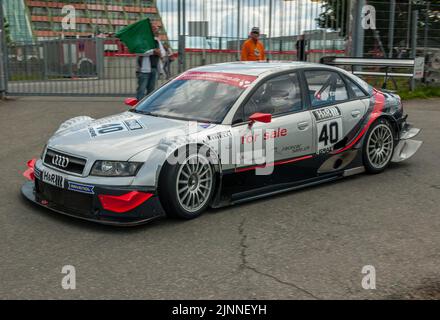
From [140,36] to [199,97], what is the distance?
643 centimetres

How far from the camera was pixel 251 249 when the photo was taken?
4.67 m

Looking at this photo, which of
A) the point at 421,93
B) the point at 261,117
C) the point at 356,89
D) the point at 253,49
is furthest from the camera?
the point at 421,93

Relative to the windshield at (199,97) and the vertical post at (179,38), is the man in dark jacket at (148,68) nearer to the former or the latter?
the vertical post at (179,38)

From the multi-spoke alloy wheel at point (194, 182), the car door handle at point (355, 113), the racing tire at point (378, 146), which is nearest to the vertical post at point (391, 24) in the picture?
the racing tire at point (378, 146)

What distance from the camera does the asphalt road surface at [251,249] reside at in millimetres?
3912

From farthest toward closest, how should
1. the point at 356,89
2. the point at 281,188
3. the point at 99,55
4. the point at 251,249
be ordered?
1. the point at 99,55
2. the point at 356,89
3. the point at 281,188
4. the point at 251,249

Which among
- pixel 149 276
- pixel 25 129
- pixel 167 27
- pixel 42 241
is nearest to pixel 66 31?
pixel 167 27

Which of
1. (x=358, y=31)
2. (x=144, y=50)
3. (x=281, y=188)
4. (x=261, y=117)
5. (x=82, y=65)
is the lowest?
(x=281, y=188)

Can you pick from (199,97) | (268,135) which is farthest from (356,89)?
(199,97)

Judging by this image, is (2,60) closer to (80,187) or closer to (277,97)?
(277,97)

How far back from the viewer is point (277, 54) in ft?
49.4

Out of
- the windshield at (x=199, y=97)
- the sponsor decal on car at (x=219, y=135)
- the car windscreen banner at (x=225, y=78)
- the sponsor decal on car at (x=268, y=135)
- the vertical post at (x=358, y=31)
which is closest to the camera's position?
the sponsor decal on car at (x=219, y=135)

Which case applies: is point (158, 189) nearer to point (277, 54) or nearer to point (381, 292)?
point (381, 292)

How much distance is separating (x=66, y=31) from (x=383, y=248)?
12.4 m
